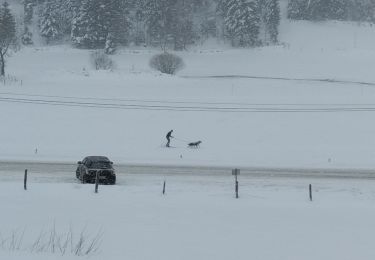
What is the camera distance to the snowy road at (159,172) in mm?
25828

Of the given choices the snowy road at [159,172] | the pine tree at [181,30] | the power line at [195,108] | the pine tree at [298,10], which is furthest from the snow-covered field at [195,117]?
the pine tree at [298,10]

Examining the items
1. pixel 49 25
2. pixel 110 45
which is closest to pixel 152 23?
pixel 110 45

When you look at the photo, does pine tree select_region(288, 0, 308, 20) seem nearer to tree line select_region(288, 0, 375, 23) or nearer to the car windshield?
tree line select_region(288, 0, 375, 23)

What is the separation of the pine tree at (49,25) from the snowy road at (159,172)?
68.2 m

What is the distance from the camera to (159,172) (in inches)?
1105

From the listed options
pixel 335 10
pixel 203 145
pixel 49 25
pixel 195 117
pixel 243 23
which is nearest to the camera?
pixel 203 145

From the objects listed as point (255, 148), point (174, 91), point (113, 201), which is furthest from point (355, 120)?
point (113, 201)

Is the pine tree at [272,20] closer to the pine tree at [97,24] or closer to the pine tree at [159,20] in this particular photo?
the pine tree at [159,20]

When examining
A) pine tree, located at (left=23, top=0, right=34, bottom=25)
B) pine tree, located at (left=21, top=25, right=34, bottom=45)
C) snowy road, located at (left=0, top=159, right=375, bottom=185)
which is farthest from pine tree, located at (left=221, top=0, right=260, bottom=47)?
snowy road, located at (left=0, top=159, right=375, bottom=185)

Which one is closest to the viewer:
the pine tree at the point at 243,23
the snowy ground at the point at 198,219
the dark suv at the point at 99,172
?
the snowy ground at the point at 198,219

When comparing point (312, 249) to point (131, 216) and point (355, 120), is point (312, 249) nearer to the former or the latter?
point (131, 216)

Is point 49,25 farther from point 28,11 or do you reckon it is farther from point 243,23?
point 243,23

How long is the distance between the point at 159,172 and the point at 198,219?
35.6ft

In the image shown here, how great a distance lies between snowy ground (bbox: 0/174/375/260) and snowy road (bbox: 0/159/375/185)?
2.81 metres
